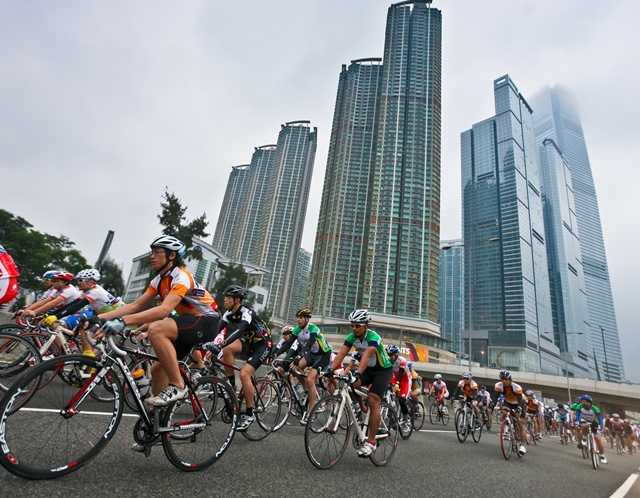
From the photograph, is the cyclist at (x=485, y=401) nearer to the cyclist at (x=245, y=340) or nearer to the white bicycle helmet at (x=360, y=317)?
the white bicycle helmet at (x=360, y=317)

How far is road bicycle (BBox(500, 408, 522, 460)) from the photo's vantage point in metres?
7.90

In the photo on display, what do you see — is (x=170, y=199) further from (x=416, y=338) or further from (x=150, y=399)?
(x=416, y=338)

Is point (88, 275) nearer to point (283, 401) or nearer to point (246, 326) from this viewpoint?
point (246, 326)

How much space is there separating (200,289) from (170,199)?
29222mm

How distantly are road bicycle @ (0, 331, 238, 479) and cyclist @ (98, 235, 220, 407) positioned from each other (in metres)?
0.18

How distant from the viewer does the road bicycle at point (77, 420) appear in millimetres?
2422

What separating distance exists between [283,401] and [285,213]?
368ft

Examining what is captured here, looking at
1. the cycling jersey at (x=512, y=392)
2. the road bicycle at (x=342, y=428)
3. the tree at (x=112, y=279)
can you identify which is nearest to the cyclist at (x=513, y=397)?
the cycling jersey at (x=512, y=392)

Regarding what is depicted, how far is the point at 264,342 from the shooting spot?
602 centimetres

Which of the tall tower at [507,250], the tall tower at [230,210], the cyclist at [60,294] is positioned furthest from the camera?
the tall tower at [507,250]

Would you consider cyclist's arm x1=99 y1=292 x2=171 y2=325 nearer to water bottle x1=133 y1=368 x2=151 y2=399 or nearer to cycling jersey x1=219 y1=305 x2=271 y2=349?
water bottle x1=133 y1=368 x2=151 y2=399

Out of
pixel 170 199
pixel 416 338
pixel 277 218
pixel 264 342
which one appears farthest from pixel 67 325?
pixel 277 218

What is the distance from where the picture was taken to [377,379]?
17.3 feet

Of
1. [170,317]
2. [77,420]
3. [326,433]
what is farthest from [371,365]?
[77,420]
